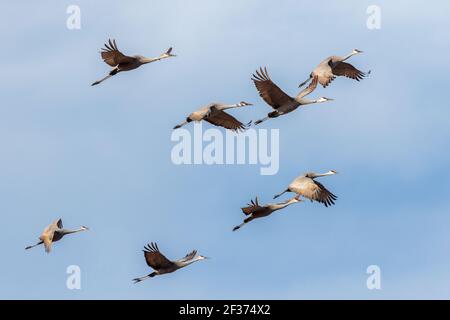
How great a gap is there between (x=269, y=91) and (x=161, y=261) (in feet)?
23.9

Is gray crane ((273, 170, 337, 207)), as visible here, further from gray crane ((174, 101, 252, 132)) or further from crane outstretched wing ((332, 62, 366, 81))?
crane outstretched wing ((332, 62, 366, 81))

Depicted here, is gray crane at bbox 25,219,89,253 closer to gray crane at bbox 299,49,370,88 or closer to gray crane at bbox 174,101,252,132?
gray crane at bbox 174,101,252,132

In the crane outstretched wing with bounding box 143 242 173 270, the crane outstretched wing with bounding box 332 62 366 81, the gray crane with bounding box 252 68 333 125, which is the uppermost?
the crane outstretched wing with bounding box 332 62 366 81

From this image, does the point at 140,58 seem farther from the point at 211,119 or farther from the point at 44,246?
the point at 44,246

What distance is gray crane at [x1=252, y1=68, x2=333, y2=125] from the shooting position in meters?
49.2

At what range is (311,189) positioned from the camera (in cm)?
4822

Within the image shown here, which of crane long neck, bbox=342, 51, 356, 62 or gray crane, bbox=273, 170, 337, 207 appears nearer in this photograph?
gray crane, bbox=273, 170, 337, 207

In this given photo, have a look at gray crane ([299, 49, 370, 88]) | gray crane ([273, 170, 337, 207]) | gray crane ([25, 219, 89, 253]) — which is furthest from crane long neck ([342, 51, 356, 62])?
gray crane ([25, 219, 89, 253])

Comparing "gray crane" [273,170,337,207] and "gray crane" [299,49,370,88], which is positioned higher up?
"gray crane" [299,49,370,88]

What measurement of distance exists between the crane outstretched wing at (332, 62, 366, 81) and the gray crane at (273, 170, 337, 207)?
821 centimetres

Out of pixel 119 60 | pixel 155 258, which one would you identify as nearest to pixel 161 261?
pixel 155 258

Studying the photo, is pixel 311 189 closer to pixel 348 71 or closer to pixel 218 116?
pixel 218 116
